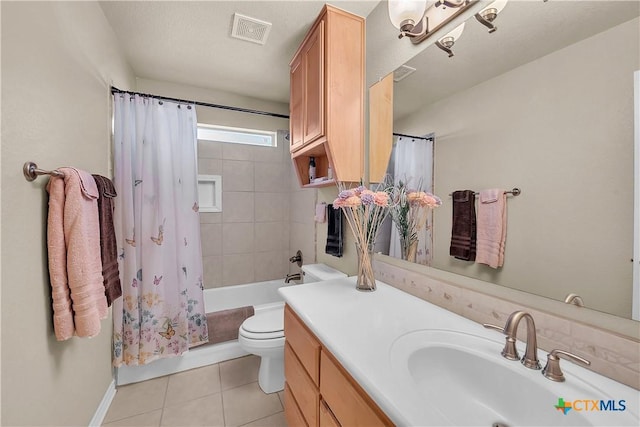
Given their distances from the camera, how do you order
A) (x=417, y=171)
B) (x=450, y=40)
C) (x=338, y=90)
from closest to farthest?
(x=450, y=40) → (x=417, y=171) → (x=338, y=90)

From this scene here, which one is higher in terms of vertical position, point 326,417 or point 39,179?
point 39,179

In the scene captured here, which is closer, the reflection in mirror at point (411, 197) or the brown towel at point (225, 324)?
the reflection in mirror at point (411, 197)

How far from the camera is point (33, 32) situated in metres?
0.95

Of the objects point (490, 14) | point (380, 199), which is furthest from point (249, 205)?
point (490, 14)

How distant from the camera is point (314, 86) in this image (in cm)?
163

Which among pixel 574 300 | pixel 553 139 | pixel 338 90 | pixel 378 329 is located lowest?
pixel 378 329

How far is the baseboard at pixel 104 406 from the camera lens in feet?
4.75

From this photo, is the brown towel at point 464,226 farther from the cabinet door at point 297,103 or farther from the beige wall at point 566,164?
the cabinet door at point 297,103

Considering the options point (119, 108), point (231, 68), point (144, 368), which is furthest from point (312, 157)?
point (144, 368)

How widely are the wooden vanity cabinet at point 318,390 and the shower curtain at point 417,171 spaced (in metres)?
0.64

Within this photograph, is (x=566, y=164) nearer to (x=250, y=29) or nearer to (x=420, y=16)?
(x=420, y=16)

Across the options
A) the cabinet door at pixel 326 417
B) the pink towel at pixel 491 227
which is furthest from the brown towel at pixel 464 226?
the cabinet door at pixel 326 417

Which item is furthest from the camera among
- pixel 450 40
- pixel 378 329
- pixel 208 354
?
pixel 208 354

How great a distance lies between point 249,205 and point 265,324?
4.86 ft
